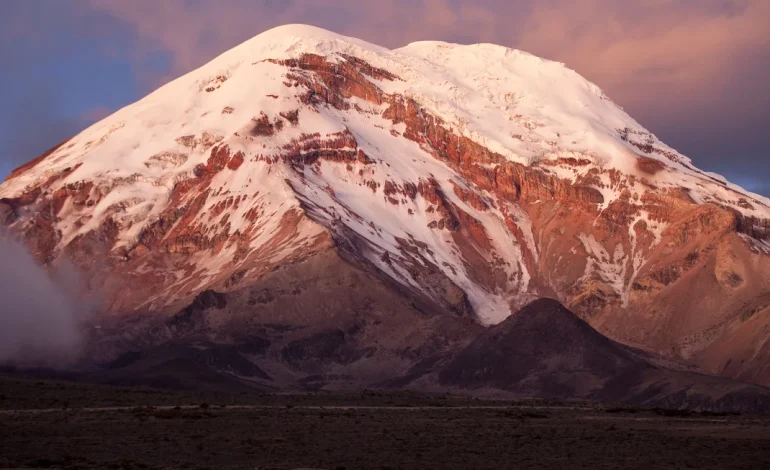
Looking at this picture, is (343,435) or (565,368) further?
(565,368)

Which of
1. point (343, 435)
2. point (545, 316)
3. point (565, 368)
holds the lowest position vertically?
point (343, 435)

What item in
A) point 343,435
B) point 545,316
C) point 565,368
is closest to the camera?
point 343,435

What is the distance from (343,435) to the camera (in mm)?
74375

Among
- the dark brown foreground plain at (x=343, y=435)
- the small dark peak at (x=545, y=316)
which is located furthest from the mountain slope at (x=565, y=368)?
the dark brown foreground plain at (x=343, y=435)

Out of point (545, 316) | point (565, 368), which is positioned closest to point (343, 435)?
point (565, 368)

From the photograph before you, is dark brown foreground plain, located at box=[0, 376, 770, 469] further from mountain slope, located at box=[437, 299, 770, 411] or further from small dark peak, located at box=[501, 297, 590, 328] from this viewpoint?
small dark peak, located at box=[501, 297, 590, 328]

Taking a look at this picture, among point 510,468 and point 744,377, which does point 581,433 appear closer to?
point 510,468

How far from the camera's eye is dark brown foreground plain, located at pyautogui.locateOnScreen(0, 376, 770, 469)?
6506 cm

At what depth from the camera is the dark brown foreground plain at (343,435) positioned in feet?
213

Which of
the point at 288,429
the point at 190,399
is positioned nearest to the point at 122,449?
the point at 288,429

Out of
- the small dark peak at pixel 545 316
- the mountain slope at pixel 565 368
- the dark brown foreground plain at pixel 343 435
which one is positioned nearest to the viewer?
the dark brown foreground plain at pixel 343 435

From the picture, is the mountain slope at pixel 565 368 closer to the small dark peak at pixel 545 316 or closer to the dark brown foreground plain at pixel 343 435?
the small dark peak at pixel 545 316

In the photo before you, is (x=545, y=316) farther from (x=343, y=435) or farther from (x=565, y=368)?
(x=343, y=435)

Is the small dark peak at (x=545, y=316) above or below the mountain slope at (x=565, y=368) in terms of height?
above
